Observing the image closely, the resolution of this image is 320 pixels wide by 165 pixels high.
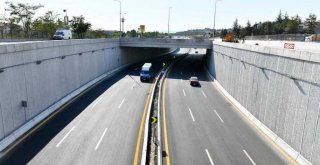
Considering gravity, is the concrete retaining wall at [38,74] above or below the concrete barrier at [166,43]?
below

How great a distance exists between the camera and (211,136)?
1931 centimetres

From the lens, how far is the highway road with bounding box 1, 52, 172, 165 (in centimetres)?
1527

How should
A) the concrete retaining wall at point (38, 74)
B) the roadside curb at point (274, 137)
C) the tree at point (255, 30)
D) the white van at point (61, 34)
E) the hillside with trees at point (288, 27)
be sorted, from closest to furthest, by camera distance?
the roadside curb at point (274, 137) < the concrete retaining wall at point (38, 74) < the white van at point (61, 34) < the hillside with trees at point (288, 27) < the tree at point (255, 30)

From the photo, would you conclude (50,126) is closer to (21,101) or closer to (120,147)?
(21,101)

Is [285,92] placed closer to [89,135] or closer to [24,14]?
[89,135]

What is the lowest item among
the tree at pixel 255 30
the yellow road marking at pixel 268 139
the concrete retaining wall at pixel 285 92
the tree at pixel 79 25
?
the yellow road marking at pixel 268 139

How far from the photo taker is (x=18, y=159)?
14930mm

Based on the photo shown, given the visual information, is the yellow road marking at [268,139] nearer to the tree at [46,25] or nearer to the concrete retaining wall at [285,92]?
the concrete retaining wall at [285,92]

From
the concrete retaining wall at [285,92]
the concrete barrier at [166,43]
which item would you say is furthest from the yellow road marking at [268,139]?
the concrete barrier at [166,43]

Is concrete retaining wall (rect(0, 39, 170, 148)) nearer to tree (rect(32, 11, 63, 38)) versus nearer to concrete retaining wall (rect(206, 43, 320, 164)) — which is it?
concrete retaining wall (rect(206, 43, 320, 164))

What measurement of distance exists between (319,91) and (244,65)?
42.0ft

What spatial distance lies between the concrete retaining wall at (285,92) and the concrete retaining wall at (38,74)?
809 inches

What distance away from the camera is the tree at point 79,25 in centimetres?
7131

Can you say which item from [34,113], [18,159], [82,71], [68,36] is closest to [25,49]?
[34,113]
